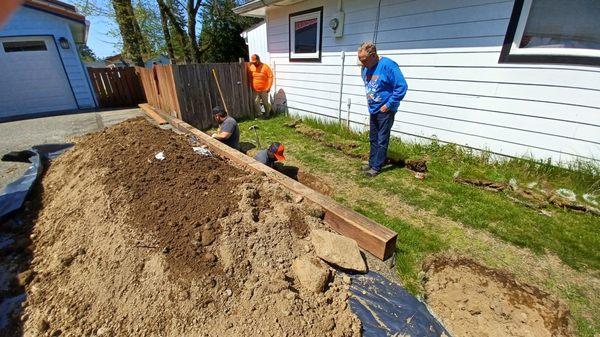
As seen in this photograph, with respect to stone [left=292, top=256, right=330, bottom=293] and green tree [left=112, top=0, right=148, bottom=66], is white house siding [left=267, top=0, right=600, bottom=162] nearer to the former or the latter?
stone [left=292, top=256, right=330, bottom=293]

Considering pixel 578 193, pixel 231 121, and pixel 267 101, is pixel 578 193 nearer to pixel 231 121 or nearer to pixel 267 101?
pixel 231 121

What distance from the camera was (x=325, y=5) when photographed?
19.7 ft

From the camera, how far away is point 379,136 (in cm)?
383

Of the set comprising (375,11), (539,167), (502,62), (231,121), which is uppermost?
(375,11)

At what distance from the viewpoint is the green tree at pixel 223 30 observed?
50.0 feet

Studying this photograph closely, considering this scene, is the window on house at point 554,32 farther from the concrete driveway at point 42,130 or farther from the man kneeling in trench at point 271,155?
the concrete driveway at point 42,130

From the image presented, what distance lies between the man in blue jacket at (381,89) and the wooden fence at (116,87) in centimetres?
1013

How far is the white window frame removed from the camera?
3178mm

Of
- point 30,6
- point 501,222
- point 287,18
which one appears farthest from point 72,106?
point 501,222

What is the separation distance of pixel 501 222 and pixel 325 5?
17.8 feet

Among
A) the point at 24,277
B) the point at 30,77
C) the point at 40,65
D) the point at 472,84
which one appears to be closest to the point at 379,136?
the point at 472,84

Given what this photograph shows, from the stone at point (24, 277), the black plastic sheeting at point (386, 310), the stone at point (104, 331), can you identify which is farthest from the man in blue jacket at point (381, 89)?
the stone at point (24, 277)

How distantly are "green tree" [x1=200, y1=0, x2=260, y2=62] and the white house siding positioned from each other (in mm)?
11320

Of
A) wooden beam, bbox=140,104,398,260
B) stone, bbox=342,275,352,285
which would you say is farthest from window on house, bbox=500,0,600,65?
stone, bbox=342,275,352,285
